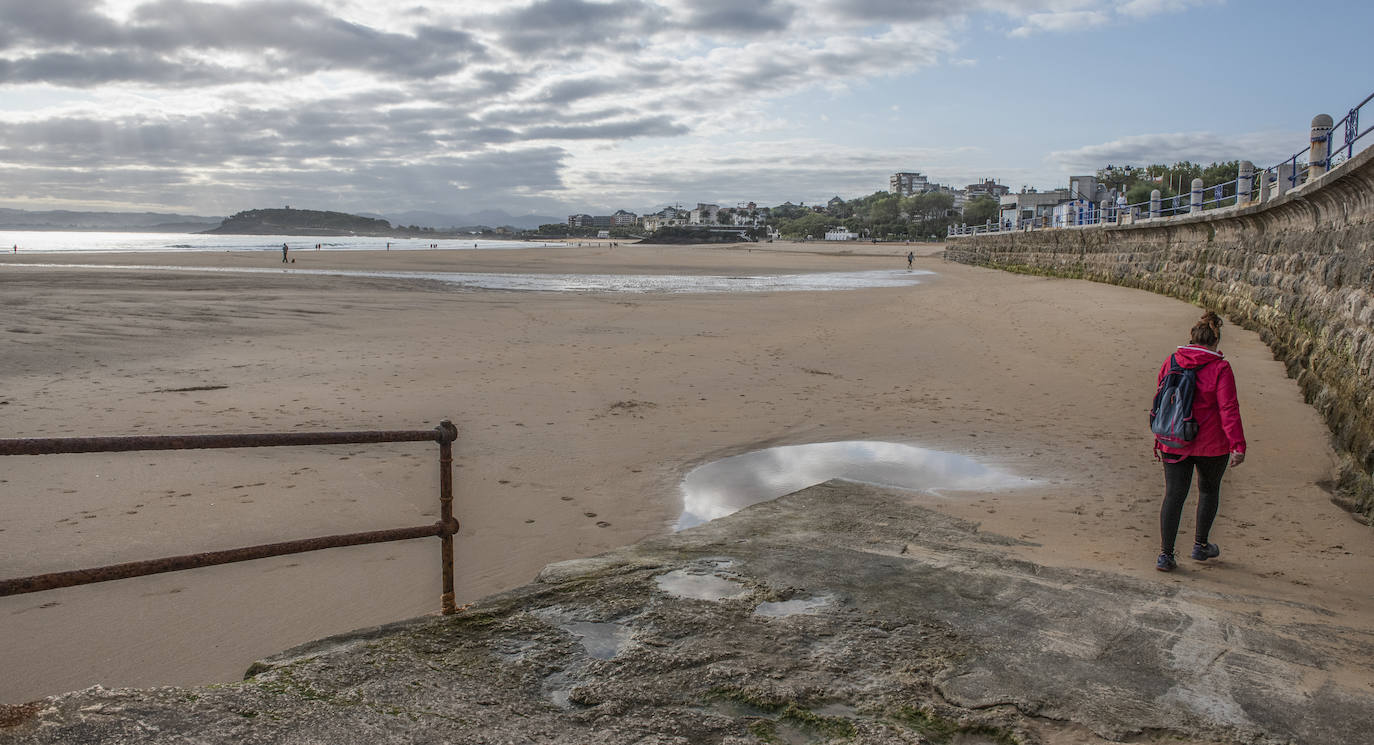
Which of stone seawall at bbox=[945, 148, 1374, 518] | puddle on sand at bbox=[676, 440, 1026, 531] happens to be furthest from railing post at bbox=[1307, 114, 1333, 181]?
puddle on sand at bbox=[676, 440, 1026, 531]

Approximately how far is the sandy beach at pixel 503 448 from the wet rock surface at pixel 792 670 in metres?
0.80

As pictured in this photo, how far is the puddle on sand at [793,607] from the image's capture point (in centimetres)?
360

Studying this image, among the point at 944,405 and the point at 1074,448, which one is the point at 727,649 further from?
the point at 944,405

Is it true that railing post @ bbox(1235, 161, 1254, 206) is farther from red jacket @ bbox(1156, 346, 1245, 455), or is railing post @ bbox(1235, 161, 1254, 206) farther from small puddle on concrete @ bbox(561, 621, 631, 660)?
small puddle on concrete @ bbox(561, 621, 631, 660)

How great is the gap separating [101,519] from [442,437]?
3.55 meters

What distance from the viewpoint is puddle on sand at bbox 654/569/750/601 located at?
379 cm

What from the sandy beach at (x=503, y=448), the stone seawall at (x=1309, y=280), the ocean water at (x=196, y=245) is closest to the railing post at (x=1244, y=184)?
the stone seawall at (x=1309, y=280)

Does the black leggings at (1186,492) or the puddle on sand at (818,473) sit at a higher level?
the black leggings at (1186,492)

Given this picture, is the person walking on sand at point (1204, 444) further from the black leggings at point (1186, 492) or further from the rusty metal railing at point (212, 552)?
the rusty metal railing at point (212, 552)

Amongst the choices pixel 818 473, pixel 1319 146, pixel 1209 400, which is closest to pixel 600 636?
pixel 1209 400

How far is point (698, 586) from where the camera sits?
3918mm

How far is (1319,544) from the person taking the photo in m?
5.22

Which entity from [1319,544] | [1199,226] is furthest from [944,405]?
[1199,226]

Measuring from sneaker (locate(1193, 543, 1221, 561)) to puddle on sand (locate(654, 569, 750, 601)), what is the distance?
2917 mm
